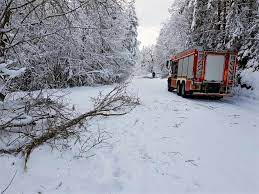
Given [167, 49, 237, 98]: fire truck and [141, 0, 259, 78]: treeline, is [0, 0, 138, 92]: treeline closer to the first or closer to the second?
[167, 49, 237, 98]: fire truck

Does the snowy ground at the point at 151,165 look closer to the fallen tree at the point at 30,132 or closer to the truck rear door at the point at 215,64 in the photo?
the fallen tree at the point at 30,132

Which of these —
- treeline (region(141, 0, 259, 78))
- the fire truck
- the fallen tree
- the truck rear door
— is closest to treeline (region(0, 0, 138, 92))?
the fallen tree

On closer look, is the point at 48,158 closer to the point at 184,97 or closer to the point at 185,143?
the point at 185,143

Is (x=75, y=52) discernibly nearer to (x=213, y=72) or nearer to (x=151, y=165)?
(x=213, y=72)

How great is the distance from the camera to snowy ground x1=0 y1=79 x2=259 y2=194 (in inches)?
216

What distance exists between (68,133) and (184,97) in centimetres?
1329

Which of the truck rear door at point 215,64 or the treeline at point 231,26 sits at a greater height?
the treeline at point 231,26

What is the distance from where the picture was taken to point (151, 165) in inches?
254

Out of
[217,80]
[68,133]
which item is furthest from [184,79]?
[68,133]

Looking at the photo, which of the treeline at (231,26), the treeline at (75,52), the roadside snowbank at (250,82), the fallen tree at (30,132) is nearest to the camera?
the fallen tree at (30,132)

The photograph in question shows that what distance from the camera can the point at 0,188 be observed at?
17.4ft

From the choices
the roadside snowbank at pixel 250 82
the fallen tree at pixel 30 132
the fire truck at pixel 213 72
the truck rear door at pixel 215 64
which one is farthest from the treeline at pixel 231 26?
the fallen tree at pixel 30 132

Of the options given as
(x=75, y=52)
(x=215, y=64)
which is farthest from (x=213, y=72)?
(x=75, y=52)

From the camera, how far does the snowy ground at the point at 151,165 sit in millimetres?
5480
